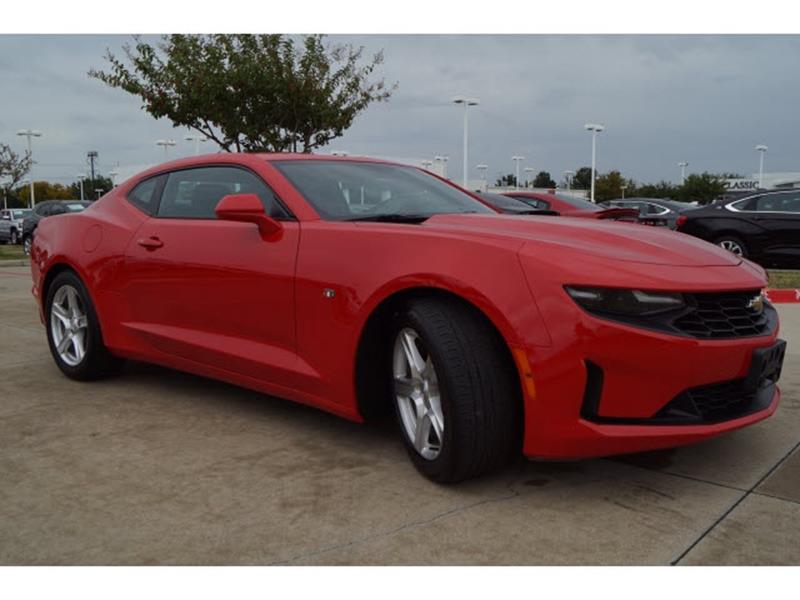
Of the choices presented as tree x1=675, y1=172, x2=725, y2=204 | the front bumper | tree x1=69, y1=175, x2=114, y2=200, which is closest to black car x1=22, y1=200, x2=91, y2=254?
the front bumper

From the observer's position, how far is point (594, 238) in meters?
2.97

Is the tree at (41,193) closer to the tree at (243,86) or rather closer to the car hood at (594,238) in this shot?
the tree at (243,86)

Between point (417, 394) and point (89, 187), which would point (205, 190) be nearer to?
point (417, 394)

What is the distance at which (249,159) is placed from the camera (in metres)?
3.87

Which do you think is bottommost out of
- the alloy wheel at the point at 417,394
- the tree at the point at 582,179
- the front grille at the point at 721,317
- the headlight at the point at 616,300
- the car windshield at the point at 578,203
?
the alloy wheel at the point at 417,394

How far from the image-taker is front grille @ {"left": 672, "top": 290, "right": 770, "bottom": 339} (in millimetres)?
2656

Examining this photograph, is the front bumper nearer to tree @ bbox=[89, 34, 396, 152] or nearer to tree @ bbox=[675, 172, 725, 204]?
tree @ bbox=[89, 34, 396, 152]

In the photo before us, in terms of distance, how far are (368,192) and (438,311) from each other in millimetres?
1049

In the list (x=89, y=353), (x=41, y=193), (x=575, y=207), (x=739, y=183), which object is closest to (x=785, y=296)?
(x=575, y=207)

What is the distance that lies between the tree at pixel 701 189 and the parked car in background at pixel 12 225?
2231 inches

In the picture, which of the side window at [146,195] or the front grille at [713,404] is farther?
the side window at [146,195]

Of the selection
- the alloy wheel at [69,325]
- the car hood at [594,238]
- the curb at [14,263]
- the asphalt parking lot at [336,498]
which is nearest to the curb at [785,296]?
the asphalt parking lot at [336,498]

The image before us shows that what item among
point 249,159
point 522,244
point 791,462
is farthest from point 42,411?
point 791,462

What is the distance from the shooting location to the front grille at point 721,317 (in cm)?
266
